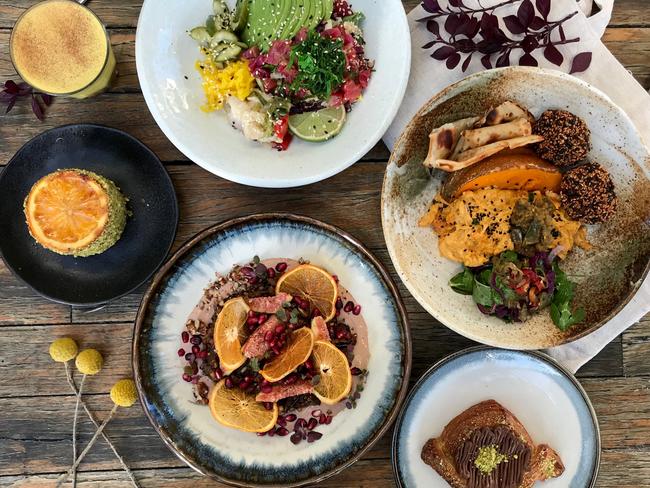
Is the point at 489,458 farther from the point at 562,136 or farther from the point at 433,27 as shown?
the point at 433,27

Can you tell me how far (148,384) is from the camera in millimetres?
2270

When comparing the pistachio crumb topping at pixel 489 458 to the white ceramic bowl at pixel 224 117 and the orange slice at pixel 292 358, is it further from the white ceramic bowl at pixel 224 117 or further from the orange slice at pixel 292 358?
the white ceramic bowl at pixel 224 117

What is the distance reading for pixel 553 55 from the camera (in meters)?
2.18

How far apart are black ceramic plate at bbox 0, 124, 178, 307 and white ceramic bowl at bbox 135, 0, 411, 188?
0.84 ft

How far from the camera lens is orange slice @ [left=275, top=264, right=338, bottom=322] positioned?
2.27 metres

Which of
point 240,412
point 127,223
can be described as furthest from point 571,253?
point 127,223

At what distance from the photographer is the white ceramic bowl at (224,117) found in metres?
2.08

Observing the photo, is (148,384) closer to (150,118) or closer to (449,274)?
(150,118)

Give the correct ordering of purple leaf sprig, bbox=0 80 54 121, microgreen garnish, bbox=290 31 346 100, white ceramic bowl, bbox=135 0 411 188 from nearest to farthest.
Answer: microgreen garnish, bbox=290 31 346 100 → white ceramic bowl, bbox=135 0 411 188 → purple leaf sprig, bbox=0 80 54 121

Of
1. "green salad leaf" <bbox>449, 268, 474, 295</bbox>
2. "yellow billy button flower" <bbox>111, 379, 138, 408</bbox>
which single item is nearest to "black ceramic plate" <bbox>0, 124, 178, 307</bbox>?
"yellow billy button flower" <bbox>111, 379, 138, 408</bbox>

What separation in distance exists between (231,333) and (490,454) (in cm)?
110

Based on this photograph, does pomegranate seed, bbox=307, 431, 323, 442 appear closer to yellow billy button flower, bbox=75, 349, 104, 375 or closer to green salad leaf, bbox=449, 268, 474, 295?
green salad leaf, bbox=449, 268, 474, 295

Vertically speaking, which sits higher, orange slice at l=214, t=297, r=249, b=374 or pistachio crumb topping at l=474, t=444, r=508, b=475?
orange slice at l=214, t=297, r=249, b=374

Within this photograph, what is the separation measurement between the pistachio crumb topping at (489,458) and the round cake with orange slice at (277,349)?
1.71 feet
